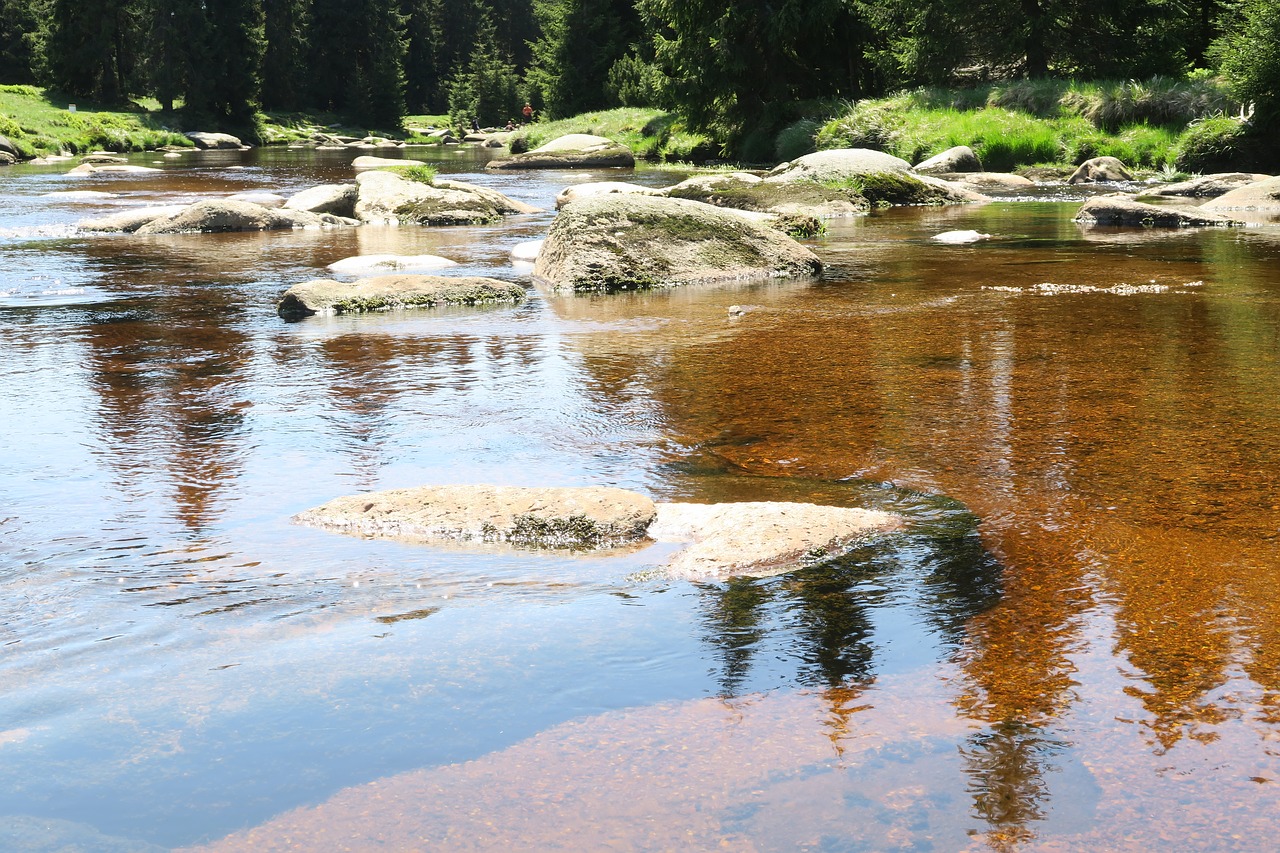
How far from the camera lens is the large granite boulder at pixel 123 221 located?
1442cm

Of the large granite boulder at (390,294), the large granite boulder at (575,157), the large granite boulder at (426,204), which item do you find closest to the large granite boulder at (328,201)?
the large granite boulder at (426,204)

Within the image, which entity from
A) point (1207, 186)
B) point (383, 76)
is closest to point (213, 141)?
point (383, 76)

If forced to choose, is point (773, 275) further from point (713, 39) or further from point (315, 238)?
point (713, 39)

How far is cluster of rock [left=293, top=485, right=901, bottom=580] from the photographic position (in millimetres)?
3467

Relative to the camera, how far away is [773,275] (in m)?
10.1

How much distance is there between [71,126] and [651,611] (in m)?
44.5

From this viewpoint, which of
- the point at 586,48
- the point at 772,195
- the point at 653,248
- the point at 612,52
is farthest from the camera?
the point at 586,48

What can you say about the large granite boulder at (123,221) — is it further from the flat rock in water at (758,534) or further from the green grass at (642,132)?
the green grass at (642,132)

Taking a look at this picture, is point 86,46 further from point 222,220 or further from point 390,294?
point 390,294

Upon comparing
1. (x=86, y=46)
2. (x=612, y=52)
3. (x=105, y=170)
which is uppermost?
(x=86, y=46)

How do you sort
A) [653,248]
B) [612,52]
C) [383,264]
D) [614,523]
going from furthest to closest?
[612,52] < [383,264] < [653,248] < [614,523]

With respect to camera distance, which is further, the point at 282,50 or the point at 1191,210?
the point at 282,50

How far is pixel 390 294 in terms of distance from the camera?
338 inches

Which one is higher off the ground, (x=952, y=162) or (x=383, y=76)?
(x=383, y=76)
